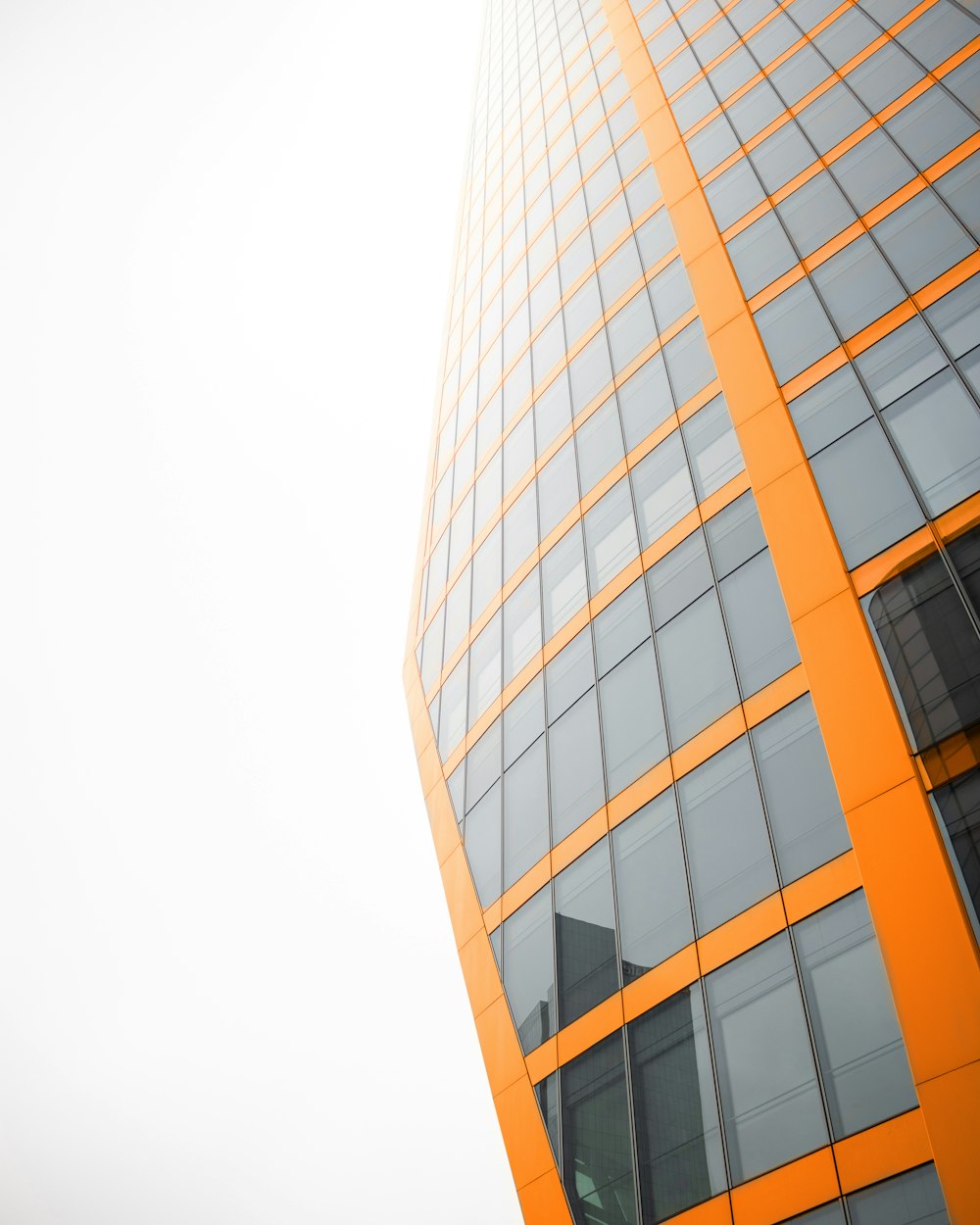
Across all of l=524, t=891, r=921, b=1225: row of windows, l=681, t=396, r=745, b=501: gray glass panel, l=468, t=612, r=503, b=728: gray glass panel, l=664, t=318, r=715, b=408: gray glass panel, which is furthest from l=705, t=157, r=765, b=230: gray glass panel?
l=524, t=891, r=921, b=1225: row of windows

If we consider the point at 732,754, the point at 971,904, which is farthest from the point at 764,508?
the point at 971,904

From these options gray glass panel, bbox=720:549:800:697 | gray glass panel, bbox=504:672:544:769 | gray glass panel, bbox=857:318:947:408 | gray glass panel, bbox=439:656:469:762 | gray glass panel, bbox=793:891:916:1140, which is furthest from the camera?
gray glass panel, bbox=439:656:469:762

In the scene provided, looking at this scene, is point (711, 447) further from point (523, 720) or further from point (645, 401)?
point (523, 720)

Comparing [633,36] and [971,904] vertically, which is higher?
[633,36]

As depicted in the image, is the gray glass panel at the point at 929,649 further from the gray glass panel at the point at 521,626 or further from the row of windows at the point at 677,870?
the gray glass panel at the point at 521,626

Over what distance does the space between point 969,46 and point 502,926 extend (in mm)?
19427

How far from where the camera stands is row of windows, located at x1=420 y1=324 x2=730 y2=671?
19281mm

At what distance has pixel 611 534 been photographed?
21.0 metres

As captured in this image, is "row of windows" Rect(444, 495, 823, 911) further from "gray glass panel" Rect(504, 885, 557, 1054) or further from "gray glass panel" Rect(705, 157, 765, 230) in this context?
"gray glass panel" Rect(705, 157, 765, 230)

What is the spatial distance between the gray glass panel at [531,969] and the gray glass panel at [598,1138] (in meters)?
1.21

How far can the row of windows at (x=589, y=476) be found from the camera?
19.3 m

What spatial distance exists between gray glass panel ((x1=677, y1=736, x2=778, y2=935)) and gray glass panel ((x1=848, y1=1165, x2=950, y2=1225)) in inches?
147

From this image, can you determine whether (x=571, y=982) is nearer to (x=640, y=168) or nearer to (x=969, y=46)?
(x=969, y=46)

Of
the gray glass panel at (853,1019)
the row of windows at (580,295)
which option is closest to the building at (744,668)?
the gray glass panel at (853,1019)
